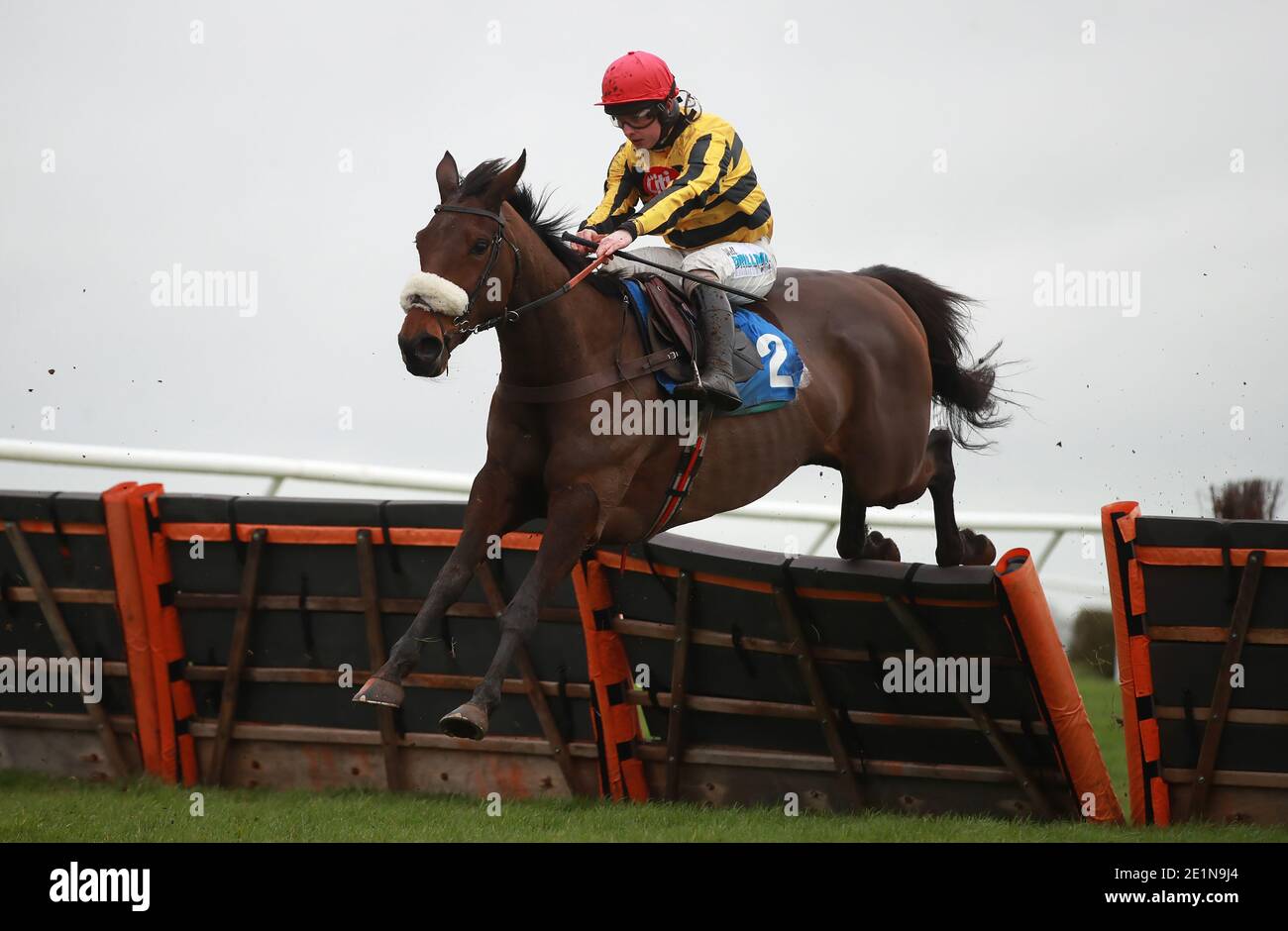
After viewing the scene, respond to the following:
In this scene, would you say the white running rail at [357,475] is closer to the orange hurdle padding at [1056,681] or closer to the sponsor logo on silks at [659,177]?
the orange hurdle padding at [1056,681]

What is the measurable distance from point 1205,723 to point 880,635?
136 centimetres

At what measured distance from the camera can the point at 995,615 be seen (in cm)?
661

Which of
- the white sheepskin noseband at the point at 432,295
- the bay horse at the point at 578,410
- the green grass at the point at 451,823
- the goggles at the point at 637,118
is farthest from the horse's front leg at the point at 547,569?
the goggles at the point at 637,118

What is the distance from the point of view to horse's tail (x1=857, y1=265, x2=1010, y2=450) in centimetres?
776

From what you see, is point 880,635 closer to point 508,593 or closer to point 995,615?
point 995,615

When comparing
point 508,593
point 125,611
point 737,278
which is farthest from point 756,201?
point 125,611

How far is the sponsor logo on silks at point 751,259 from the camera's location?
653cm

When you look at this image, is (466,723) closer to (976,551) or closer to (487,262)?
(487,262)

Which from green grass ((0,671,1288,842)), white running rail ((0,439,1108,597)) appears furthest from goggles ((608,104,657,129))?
white running rail ((0,439,1108,597))

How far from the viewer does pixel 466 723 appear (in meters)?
5.12

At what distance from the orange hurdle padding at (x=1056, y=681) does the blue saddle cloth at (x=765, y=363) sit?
1.10 meters

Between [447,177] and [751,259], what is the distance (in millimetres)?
1552

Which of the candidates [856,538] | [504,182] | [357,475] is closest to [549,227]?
[504,182]
